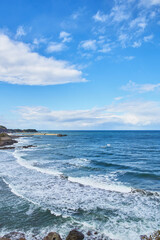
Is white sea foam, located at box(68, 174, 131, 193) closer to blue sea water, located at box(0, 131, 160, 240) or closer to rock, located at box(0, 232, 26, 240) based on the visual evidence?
blue sea water, located at box(0, 131, 160, 240)

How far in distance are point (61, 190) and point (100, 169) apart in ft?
32.2

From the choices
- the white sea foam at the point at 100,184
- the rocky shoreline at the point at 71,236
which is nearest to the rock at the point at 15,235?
the rocky shoreline at the point at 71,236

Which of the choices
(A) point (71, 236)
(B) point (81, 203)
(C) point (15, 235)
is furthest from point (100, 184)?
(C) point (15, 235)

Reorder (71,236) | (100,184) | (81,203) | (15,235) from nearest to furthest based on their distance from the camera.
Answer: (71,236)
(15,235)
(81,203)
(100,184)

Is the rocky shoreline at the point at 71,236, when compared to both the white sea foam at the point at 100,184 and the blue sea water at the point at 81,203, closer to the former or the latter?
the blue sea water at the point at 81,203

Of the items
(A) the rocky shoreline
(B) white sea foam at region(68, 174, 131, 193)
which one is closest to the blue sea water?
(B) white sea foam at region(68, 174, 131, 193)

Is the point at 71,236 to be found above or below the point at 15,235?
above

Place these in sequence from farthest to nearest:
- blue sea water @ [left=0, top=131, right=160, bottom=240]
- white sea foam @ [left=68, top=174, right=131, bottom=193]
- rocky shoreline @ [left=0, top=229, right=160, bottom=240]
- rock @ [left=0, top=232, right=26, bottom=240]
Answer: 1. white sea foam @ [left=68, top=174, right=131, bottom=193]
2. blue sea water @ [left=0, top=131, right=160, bottom=240]
3. rock @ [left=0, top=232, right=26, bottom=240]
4. rocky shoreline @ [left=0, top=229, right=160, bottom=240]

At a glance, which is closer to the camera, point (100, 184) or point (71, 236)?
point (71, 236)

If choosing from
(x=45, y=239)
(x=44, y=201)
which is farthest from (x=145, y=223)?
(x=44, y=201)

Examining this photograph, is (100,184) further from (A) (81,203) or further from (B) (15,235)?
(B) (15,235)

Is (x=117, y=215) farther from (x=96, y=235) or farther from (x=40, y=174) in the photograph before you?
(x=40, y=174)

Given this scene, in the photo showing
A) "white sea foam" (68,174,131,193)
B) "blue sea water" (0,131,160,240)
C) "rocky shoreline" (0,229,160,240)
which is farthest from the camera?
"white sea foam" (68,174,131,193)

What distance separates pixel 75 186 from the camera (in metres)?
16.5
